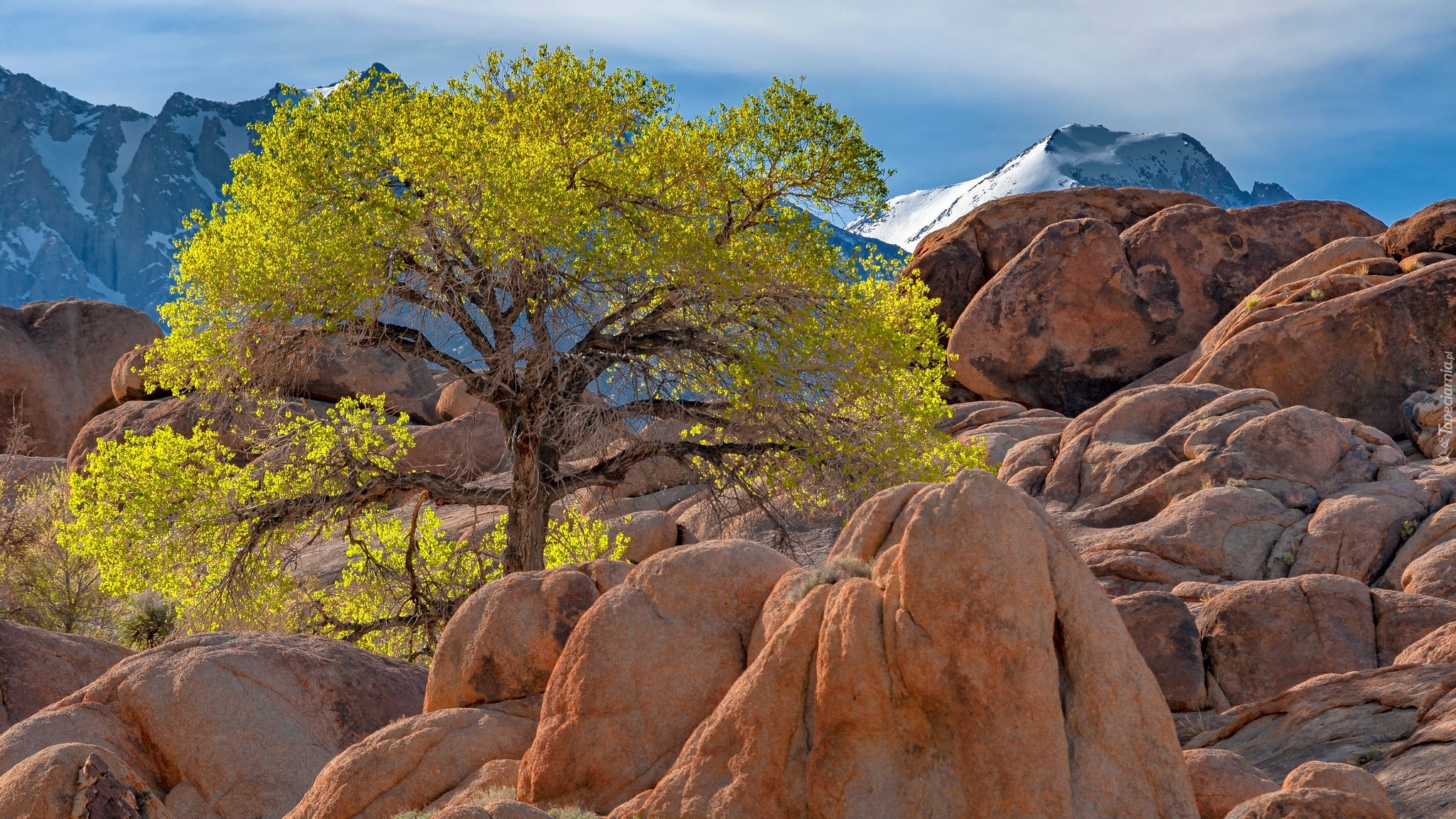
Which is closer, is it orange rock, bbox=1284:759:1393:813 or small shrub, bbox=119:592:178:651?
orange rock, bbox=1284:759:1393:813

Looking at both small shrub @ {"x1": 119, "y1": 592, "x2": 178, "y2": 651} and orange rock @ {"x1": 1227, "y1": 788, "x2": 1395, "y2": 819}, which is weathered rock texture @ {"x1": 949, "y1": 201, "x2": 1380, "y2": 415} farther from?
orange rock @ {"x1": 1227, "y1": 788, "x2": 1395, "y2": 819}

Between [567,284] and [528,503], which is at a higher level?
[567,284]

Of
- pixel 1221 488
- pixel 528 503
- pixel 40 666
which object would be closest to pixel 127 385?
pixel 528 503

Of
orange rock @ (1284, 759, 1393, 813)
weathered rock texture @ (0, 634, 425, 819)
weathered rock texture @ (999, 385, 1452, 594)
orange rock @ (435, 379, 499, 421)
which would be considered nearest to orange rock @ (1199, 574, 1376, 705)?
weathered rock texture @ (999, 385, 1452, 594)

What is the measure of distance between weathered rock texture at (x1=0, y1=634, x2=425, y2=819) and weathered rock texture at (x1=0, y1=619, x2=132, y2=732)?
200cm

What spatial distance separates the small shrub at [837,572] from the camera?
8.84m

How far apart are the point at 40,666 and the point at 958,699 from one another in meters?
12.9

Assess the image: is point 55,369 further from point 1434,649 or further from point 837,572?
point 1434,649

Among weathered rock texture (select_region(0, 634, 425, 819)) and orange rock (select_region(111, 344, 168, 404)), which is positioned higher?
orange rock (select_region(111, 344, 168, 404))

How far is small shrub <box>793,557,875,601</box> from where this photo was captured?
884cm

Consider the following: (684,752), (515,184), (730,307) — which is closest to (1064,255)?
(730,307)

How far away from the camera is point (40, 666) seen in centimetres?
1530

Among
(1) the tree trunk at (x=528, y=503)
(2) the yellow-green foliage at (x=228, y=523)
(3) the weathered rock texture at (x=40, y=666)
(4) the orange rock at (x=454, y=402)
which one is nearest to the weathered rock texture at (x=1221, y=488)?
(1) the tree trunk at (x=528, y=503)

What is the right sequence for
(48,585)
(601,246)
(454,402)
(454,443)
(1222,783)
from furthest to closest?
(454,402), (454,443), (48,585), (601,246), (1222,783)
